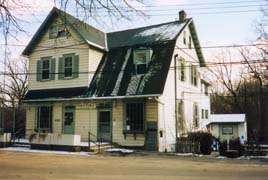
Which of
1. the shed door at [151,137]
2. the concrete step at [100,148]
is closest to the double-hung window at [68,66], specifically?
the concrete step at [100,148]

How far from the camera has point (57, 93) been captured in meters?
26.2

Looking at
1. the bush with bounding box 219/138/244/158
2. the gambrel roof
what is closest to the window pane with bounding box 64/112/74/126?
the gambrel roof

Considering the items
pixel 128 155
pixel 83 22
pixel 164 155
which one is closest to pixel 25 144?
pixel 128 155

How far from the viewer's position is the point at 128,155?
19906 millimetres

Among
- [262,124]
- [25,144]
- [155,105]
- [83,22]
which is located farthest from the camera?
[262,124]

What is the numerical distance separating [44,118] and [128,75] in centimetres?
762

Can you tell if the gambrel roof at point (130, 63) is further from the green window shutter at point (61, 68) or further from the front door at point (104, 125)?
the front door at point (104, 125)

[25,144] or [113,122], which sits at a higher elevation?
[113,122]

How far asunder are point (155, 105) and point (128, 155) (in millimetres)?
4030

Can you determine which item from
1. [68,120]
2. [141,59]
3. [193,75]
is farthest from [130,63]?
[193,75]

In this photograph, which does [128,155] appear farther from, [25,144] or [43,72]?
[43,72]

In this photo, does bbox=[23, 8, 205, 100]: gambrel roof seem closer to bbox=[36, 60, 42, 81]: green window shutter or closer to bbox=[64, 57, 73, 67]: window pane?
bbox=[36, 60, 42, 81]: green window shutter

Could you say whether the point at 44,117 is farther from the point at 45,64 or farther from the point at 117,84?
the point at 117,84

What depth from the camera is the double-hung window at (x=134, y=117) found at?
22688mm
